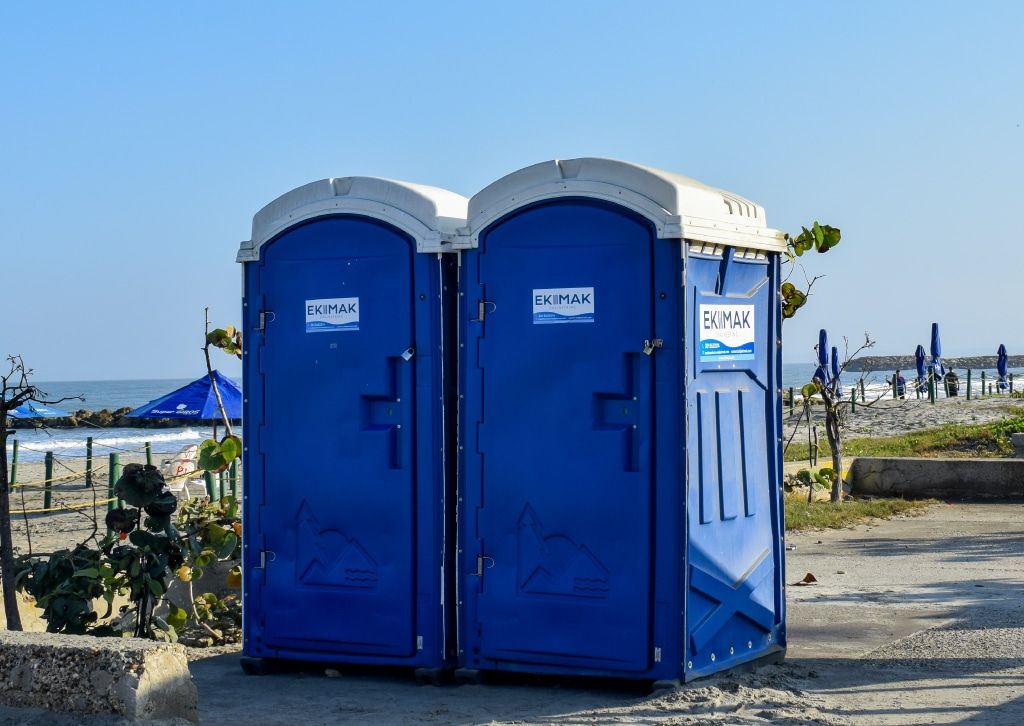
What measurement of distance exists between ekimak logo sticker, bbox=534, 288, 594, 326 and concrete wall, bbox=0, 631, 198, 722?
2.19 meters

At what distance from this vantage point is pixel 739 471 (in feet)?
20.9

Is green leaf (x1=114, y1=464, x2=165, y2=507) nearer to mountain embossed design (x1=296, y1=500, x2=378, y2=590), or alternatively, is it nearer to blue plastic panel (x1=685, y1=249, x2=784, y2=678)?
mountain embossed design (x1=296, y1=500, x2=378, y2=590)

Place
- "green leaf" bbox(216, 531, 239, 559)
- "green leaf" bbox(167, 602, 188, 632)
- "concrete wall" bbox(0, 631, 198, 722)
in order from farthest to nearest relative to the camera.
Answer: "green leaf" bbox(216, 531, 239, 559)
"green leaf" bbox(167, 602, 188, 632)
"concrete wall" bbox(0, 631, 198, 722)

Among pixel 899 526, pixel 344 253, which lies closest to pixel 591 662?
pixel 344 253

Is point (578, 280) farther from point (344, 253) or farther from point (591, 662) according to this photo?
point (591, 662)

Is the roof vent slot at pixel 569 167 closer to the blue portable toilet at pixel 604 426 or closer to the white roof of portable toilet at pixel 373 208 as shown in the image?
the blue portable toilet at pixel 604 426

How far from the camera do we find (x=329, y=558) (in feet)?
21.5

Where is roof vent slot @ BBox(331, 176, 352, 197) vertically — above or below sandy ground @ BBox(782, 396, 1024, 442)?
above

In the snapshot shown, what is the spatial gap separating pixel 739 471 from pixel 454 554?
1.43 meters

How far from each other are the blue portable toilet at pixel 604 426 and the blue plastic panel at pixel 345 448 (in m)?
0.21

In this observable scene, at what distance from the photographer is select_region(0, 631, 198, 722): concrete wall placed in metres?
4.93

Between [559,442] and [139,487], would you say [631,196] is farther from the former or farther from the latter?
[139,487]

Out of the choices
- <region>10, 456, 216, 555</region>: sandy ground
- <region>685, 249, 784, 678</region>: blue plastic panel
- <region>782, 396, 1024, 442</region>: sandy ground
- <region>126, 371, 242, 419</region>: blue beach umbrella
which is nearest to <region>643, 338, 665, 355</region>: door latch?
<region>685, 249, 784, 678</region>: blue plastic panel

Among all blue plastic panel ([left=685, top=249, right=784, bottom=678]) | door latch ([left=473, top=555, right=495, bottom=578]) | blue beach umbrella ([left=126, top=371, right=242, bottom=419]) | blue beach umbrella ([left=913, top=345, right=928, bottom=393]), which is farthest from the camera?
blue beach umbrella ([left=913, top=345, right=928, bottom=393])
